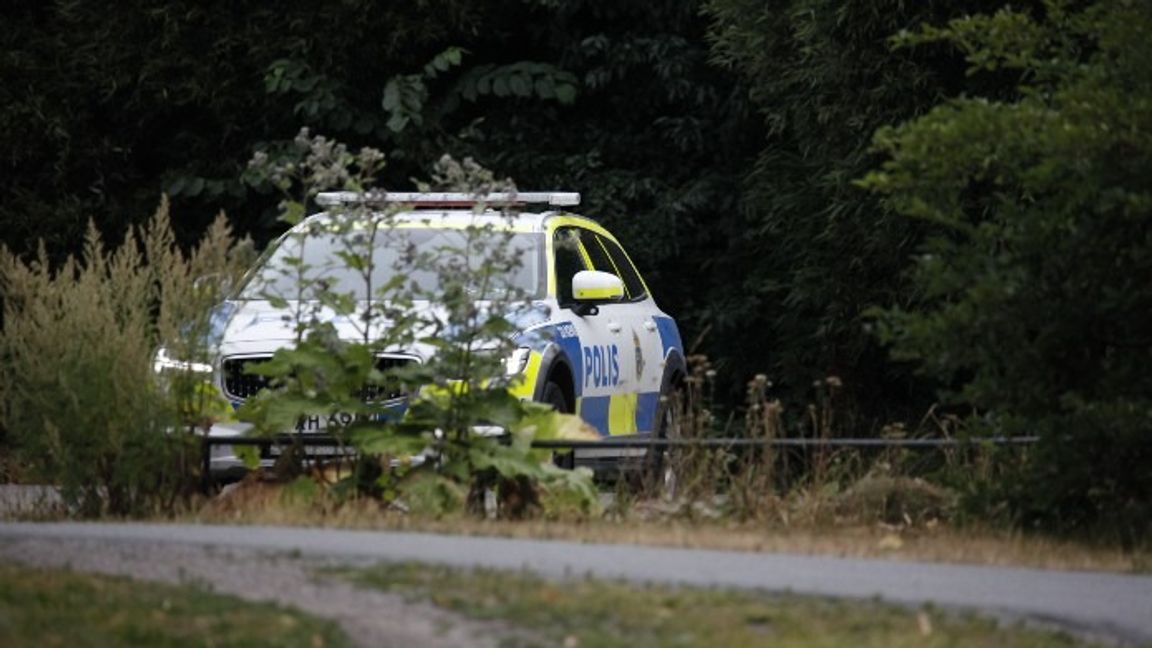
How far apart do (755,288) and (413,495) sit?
49.6 ft

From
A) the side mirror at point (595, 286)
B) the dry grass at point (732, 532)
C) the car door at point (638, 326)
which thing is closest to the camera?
the dry grass at point (732, 532)

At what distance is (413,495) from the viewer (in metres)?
13.5

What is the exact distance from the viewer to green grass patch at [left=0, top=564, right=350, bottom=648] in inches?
355

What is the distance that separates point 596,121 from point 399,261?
14.5 m

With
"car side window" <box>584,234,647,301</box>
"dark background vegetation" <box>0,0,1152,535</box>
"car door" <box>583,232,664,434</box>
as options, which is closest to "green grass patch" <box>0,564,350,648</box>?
"car door" <box>583,232,664,434</box>

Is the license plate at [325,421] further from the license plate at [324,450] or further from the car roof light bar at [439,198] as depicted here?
the car roof light bar at [439,198]

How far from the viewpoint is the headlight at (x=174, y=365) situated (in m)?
14.2

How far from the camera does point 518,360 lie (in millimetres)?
15531

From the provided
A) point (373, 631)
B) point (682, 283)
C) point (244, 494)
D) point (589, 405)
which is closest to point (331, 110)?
point (682, 283)

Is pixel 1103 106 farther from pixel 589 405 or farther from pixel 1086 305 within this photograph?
pixel 589 405

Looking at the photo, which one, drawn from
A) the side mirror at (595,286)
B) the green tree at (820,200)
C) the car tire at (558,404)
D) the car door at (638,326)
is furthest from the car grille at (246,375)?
the green tree at (820,200)

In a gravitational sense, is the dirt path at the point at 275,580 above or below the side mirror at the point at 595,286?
below

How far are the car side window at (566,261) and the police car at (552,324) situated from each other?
13 mm

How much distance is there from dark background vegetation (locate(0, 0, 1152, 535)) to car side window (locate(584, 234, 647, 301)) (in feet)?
19.9
